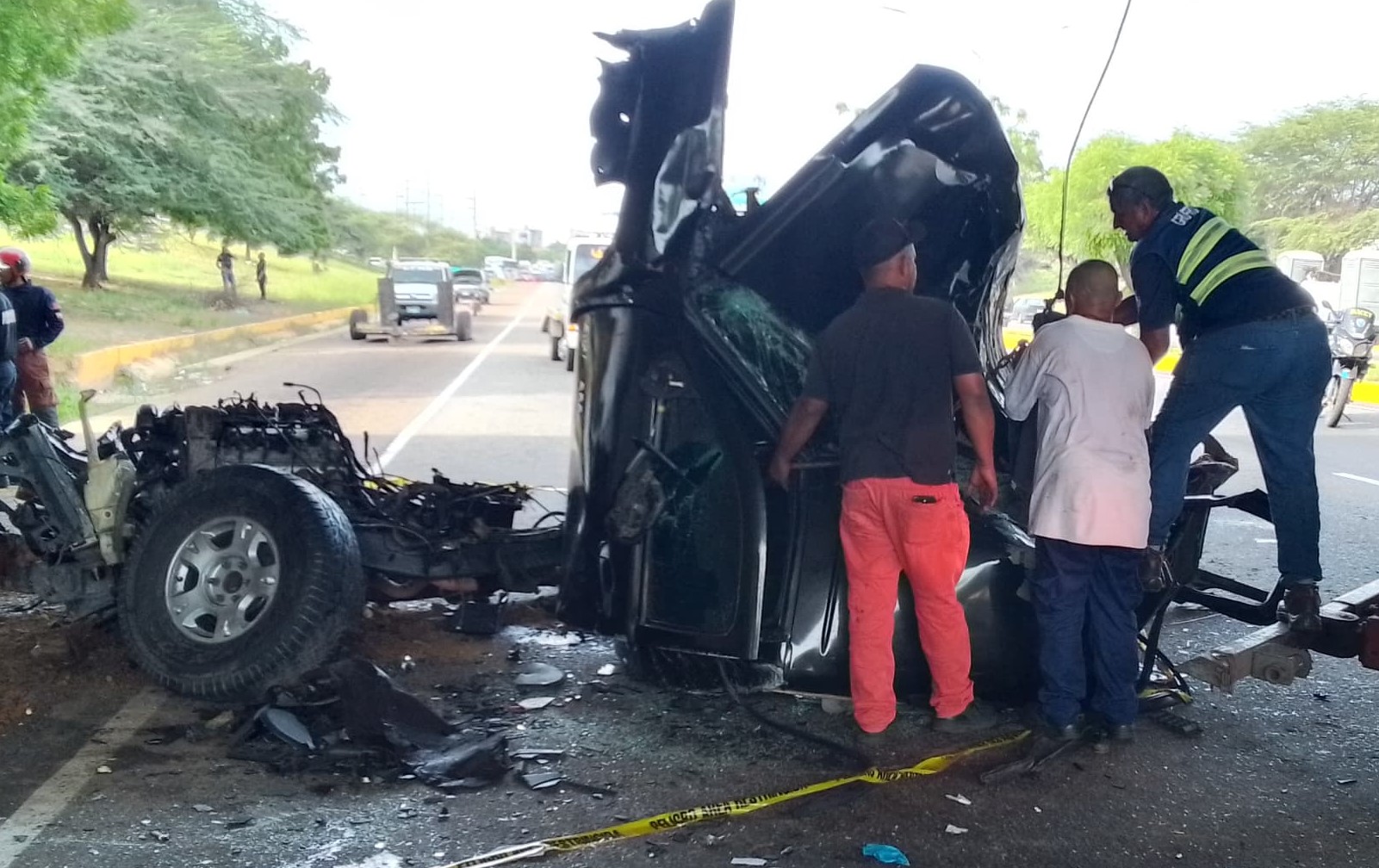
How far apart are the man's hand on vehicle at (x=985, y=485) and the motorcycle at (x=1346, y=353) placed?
12.7 metres

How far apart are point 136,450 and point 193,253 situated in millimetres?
47844

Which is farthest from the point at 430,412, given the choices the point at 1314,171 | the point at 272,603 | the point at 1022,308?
the point at 1314,171

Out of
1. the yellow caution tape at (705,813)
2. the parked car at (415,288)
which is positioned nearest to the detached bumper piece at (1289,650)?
the yellow caution tape at (705,813)

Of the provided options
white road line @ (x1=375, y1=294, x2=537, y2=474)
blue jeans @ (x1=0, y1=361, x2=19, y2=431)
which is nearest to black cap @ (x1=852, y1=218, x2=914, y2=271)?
white road line @ (x1=375, y1=294, x2=537, y2=474)

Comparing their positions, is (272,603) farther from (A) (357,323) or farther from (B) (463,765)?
(A) (357,323)

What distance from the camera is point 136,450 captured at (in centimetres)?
512

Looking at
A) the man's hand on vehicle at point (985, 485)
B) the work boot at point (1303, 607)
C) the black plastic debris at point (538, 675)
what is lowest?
the black plastic debris at point (538, 675)

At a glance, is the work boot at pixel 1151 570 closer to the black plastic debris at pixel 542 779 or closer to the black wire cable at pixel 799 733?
the black wire cable at pixel 799 733

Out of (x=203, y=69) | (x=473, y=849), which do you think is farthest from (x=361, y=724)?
(x=203, y=69)

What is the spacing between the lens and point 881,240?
4191 mm

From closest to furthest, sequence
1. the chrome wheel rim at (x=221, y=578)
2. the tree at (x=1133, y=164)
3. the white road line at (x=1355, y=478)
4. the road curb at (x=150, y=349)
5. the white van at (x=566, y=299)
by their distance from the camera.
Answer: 1. the chrome wheel rim at (x=221, y=578)
2. the white road line at (x=1355, y=478)
3. the road curb at (x=150, y=349)
4. the white van at (x=566, y=299)
5. the tree at (x=1133, y=164)

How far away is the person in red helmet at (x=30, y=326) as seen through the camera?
943 centimetres

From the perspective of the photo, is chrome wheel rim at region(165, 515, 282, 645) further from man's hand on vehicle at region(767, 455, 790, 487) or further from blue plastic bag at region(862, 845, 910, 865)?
blue plastic bag at region(862, 845, 910, 865)

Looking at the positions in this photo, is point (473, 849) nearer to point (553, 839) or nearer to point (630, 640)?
point (553, 839)
